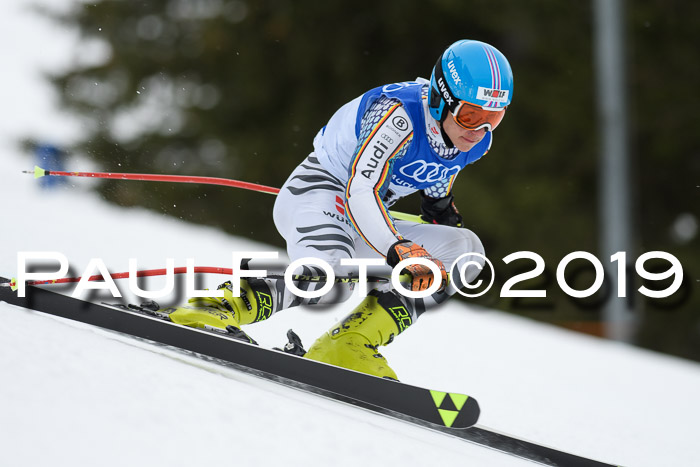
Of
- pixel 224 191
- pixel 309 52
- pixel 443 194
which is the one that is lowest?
pixel 224 191

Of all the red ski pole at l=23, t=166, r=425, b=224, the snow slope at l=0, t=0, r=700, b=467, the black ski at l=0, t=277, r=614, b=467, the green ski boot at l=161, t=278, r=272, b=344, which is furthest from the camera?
the red ski pole at l=23, t=166, r=425, b=224

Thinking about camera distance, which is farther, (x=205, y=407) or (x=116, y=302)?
(x=116, y=302)

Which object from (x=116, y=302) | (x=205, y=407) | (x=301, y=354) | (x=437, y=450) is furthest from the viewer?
(x=116, y=302)

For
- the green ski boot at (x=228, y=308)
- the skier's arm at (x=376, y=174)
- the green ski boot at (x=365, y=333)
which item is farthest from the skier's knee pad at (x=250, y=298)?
the skier's arm at (x=376, y=174)

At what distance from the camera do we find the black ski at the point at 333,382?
2.97m

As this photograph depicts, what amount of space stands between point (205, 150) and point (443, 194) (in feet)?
37.2

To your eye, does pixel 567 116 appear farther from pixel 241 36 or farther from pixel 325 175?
pixel 325 175

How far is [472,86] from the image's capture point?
10.5ft

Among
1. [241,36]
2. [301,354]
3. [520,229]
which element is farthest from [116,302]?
[241,36]

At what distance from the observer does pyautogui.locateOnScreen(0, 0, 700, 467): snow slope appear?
7.16ft

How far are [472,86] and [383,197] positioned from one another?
0.68 meters

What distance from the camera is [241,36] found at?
48.7 feet

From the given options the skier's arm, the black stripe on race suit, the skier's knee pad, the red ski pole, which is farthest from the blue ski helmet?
the skier's knee pad

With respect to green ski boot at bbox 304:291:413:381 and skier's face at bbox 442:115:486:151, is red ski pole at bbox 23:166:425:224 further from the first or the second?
skier's face at bbox 442:115:486:151
